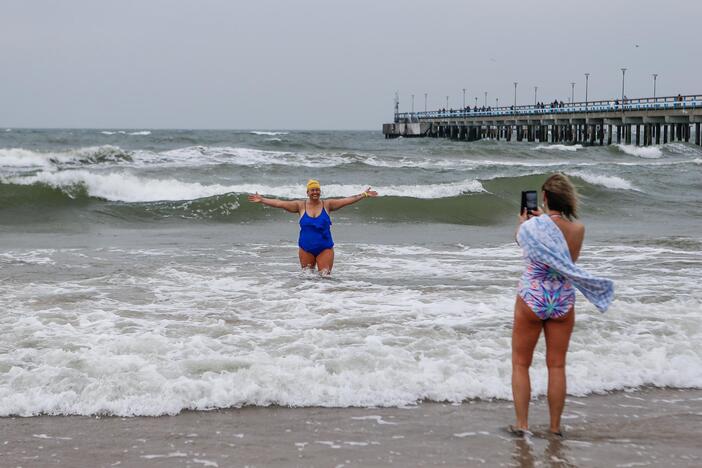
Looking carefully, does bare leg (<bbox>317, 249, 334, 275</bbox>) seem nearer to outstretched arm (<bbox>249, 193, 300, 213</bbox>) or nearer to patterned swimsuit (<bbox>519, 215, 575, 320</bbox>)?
outstretched arm (<bbox>249, 193, 300, 213</bbox>)

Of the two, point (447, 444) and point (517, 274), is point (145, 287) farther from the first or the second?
point (447, 444)

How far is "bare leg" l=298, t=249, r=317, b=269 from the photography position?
9.90 m

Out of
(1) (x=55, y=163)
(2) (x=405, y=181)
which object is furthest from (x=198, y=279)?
(1) (x=55, y=163)

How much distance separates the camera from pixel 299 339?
7.02m

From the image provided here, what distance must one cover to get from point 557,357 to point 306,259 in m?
5.22

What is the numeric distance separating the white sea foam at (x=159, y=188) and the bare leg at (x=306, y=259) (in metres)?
12.2

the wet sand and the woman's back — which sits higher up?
the woman's back

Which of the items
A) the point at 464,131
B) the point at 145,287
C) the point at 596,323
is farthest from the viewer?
the point at 464,131

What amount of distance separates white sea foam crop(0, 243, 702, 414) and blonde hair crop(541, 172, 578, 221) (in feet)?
5.46

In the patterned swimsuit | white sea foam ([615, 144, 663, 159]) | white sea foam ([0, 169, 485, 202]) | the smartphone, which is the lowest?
white sea foam ([615, 144, 663, 159])

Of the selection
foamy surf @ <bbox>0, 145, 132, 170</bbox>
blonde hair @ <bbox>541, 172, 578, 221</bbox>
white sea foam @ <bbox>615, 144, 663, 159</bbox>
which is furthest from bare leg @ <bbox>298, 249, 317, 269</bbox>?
white sea foam @ <bbox>615, 144, 663, 159</bbox>

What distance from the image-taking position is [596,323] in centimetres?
771

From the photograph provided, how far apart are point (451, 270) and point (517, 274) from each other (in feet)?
2.66

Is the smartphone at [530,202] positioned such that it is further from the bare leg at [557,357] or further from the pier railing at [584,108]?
the pier railing at [584,108]
